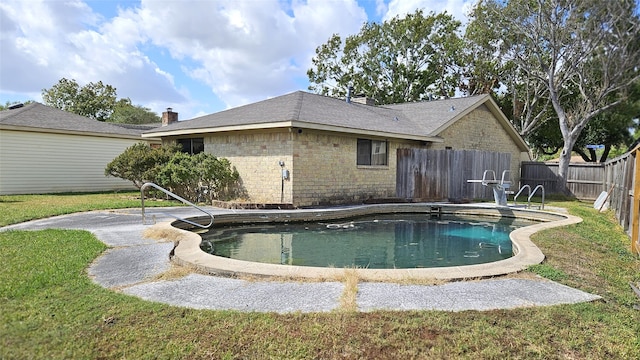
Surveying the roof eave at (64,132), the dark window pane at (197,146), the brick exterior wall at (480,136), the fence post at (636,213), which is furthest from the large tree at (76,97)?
the fence post at (636,213)

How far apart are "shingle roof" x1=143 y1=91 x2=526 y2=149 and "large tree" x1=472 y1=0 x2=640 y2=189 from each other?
11.8 feet

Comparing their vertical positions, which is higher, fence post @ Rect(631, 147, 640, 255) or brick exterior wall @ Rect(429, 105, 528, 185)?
brick exterior wall @ Rect(429, 105, 528, 185)

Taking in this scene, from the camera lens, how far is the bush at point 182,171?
477 inches

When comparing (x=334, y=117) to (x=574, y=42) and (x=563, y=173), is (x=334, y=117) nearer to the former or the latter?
(x=574, y=42)

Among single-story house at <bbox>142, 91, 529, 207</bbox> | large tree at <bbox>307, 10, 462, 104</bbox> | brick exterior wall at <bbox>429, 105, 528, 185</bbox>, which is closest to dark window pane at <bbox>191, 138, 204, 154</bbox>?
single-story house at <bbox>142, 91, 529, 207</bbox>

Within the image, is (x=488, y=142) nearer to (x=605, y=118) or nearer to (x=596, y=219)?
(x=596, y=219)

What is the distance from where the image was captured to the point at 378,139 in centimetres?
1373

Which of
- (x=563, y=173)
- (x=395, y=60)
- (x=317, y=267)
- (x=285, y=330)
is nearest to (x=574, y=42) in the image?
(x=563, y=173)

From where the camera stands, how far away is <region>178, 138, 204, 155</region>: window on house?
14109 millimetres

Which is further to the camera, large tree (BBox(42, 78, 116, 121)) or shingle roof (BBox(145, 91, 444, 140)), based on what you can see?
large tree (BBox(42, 78, 116, 121))

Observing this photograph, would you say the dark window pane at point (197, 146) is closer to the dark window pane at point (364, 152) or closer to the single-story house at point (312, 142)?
the single-story house at point (312, 142)

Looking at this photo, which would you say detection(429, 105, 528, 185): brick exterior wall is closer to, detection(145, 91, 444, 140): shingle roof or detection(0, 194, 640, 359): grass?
detection(145, 91, 444, 140): shingle roof

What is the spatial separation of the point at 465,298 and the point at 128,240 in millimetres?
5187

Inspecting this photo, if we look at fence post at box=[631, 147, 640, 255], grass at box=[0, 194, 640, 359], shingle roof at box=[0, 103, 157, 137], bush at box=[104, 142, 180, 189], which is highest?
shingle roof at box=[0, 103, 157, 137]
